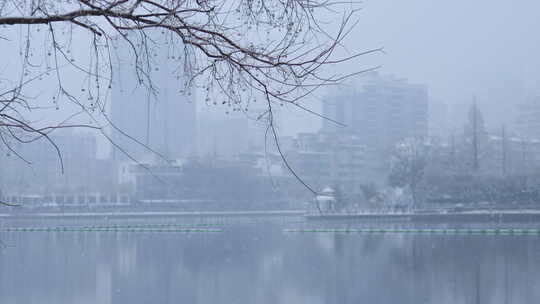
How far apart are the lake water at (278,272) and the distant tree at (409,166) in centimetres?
1291

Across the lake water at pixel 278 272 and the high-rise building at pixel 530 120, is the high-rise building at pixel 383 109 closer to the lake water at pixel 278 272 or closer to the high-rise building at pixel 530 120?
the high-rise building at pixel 530 120

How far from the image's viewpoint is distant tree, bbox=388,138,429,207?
2978 cm

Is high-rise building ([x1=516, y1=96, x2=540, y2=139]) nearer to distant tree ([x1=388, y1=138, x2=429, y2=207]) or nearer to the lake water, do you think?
distant tree ([x1=388, y1=138, x2=429, y2=207])

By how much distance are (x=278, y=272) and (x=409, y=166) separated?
67.0 ft

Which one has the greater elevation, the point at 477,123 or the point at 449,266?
the point at 477,123

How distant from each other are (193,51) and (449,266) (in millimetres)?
8948

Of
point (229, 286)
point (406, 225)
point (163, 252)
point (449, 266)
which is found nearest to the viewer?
point (229, 286)

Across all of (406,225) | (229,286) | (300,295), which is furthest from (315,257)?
(406,225)

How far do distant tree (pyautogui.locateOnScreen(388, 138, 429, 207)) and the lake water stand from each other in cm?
1291

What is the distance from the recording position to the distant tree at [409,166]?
97.7 ft

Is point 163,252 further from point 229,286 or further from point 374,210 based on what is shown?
point 374,210

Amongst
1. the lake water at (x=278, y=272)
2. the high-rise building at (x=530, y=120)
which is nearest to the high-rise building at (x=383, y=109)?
the high-rise building at (x=530, y=120)

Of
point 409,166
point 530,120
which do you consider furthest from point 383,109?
point 409,166

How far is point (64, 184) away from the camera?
40.3 metres
